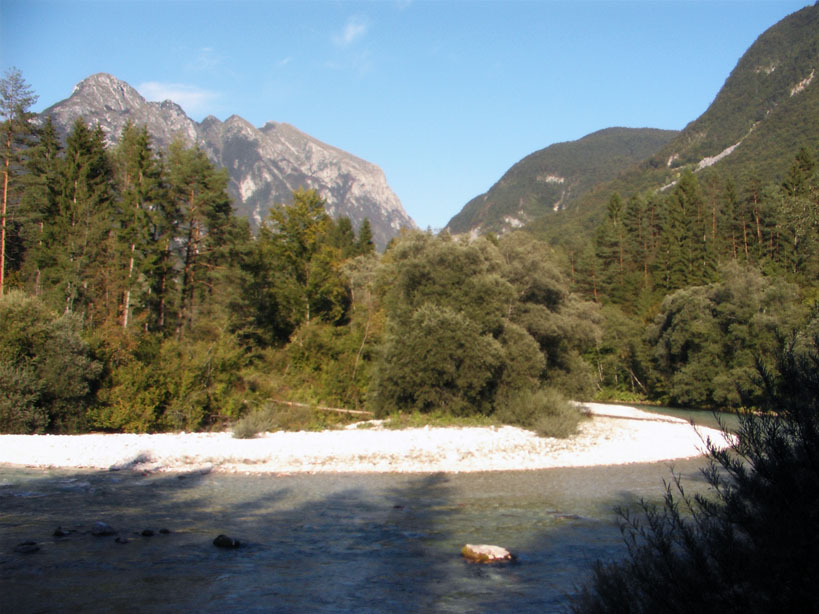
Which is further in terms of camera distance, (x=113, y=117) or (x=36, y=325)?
(x=113, y=117)

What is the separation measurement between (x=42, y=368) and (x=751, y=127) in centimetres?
17100

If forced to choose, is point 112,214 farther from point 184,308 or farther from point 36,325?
point 36,325

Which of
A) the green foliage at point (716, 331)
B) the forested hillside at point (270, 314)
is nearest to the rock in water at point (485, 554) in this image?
the forested hillside at point (270, 314)

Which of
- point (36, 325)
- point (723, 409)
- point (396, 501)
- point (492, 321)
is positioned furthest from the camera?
point (723, 409)

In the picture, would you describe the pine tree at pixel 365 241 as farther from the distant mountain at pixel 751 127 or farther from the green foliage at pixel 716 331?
the distant mountain at pixel 751 127

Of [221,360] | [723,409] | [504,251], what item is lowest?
[723,409]

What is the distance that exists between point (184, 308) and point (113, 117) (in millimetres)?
174059

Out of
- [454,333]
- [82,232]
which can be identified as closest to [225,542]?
[454,333]

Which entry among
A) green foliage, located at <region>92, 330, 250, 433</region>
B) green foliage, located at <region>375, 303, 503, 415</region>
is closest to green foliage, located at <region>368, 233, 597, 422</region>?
green foliage, located at <region>375, 303, 503, 415</region>

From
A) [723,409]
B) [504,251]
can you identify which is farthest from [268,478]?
[723,409]

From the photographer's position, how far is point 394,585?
26.0 ft

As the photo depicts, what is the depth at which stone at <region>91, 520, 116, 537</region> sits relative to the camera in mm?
9625

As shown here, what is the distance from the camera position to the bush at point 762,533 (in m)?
3.41

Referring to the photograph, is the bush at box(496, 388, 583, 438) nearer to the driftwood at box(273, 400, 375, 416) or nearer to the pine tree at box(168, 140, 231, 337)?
the driftwood at box(273, 400, 375, 416)
